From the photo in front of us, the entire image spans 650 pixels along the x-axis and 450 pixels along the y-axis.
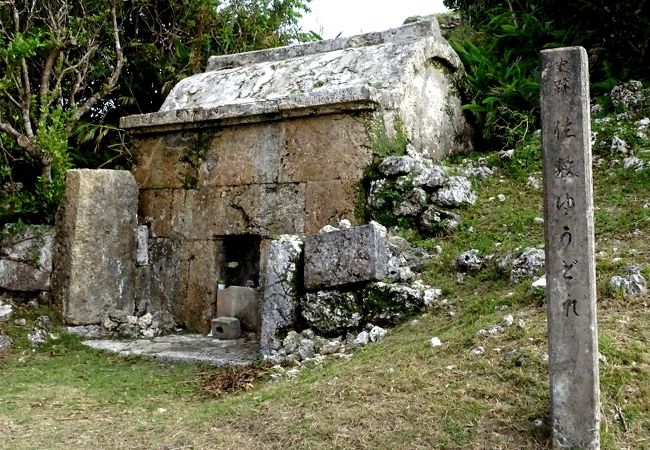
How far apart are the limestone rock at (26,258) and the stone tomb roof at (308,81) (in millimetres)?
1536

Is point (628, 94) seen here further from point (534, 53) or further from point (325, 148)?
point (325, 148)

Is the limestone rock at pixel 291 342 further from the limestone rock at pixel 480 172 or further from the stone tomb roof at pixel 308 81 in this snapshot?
the limestone rock at pixel 480 172

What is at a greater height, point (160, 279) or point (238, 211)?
point (238, 211)

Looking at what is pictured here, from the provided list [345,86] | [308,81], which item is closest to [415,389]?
[345,86]

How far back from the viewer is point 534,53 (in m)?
8.84

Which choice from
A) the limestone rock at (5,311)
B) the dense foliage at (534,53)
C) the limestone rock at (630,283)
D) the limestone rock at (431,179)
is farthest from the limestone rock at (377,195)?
the limestone rock at (5,311)

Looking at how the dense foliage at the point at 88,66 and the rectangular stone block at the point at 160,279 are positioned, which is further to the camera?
the dense foliage at the point at 88,66

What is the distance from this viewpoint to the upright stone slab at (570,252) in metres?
3.35

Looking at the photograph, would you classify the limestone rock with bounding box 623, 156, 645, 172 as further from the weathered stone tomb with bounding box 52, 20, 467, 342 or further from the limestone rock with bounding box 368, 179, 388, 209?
the limestone rock with bounding box 368, 179, 388, 209

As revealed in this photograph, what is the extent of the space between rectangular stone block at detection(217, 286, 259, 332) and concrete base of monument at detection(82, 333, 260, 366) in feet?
0.53

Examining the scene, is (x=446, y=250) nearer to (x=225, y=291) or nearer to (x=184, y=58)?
(x=225, y=291)

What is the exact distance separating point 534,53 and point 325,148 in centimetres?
373

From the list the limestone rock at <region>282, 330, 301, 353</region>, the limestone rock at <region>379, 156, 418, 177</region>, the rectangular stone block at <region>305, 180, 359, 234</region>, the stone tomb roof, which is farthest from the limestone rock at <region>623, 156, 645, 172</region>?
the limestone rock at <region>282, 330, 301, 353</region>

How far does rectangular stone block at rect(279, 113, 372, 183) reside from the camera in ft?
21.5
